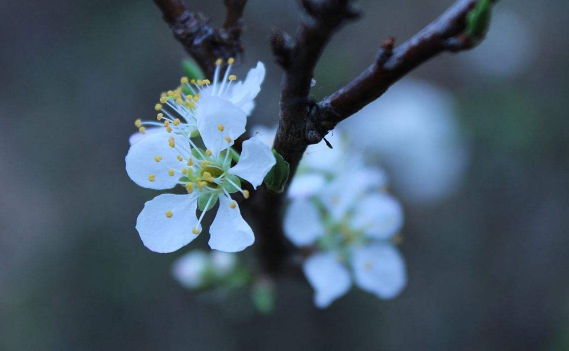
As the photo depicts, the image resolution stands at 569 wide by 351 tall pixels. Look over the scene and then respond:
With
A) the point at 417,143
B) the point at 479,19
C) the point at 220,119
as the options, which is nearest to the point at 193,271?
the point at 220,119

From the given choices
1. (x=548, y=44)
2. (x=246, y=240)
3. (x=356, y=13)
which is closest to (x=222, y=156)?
(x=246, y=240)

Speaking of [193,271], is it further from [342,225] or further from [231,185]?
[231,185]

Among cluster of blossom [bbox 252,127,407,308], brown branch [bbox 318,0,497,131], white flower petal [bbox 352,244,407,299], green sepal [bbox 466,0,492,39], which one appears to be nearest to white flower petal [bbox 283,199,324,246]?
cluster of blossom [bbox 252,127,407,308]

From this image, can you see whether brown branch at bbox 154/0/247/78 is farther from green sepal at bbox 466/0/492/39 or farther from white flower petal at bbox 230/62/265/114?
green sepal at bbox 466/0/492/39

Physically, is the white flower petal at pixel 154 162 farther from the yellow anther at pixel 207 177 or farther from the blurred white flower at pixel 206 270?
the blurred white flower at pixel 206 270

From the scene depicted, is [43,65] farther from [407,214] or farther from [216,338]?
[407,214]

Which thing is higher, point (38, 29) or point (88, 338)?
point (38, 29)

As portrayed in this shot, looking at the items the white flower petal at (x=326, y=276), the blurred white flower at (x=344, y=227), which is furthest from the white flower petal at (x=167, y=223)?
the white flower petal at (x=326, y=276)
